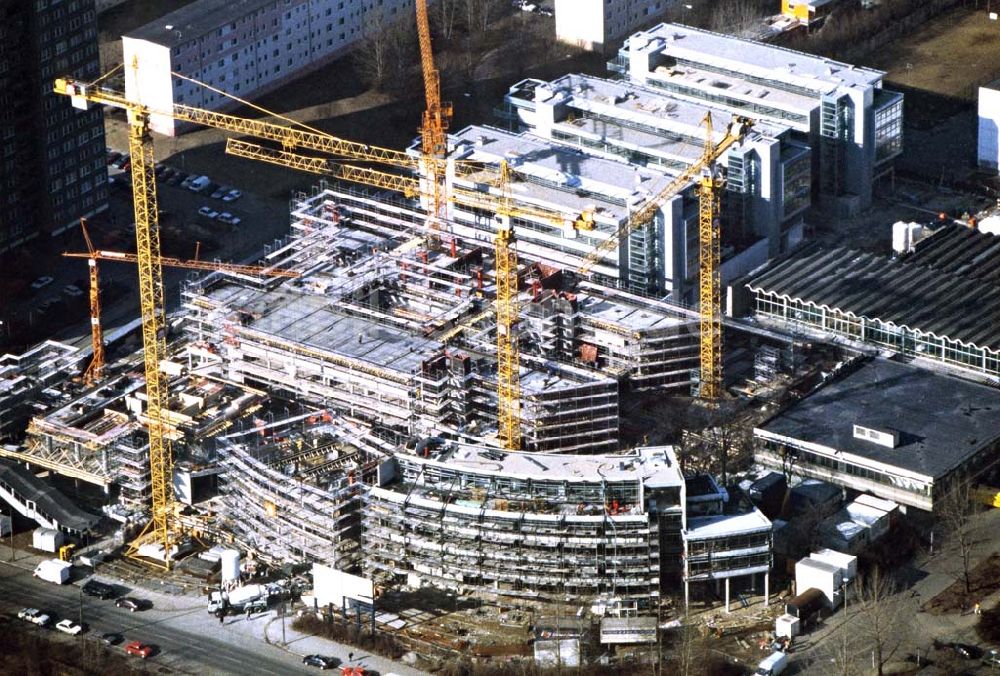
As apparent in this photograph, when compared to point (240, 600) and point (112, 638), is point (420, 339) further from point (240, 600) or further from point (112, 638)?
point (112, 638)

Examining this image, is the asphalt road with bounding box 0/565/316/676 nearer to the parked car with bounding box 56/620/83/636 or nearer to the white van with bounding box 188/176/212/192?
the parked car with bounding box 56/620/83/636

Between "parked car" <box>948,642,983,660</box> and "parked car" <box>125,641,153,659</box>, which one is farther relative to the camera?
"parked car" <box>125,641,153,659</box>

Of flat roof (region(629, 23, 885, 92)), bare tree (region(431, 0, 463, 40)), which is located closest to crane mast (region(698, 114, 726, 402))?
flat roof (region(629, 23, 885, 92))

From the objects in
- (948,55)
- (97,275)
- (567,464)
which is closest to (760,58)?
(948,55)

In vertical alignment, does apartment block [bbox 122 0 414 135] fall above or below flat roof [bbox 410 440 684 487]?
above

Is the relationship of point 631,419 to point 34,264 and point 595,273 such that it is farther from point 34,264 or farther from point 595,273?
point 34,264

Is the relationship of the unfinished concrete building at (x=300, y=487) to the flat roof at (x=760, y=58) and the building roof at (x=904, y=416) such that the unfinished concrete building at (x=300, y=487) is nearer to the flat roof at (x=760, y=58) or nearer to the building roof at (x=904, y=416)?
the building roof at (x=904, y=416)
